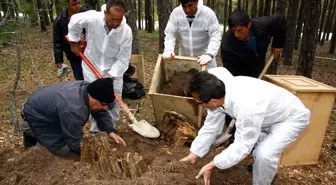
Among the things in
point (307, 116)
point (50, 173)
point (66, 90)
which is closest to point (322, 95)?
point (307, 116)

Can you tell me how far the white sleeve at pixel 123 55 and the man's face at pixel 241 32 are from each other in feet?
4.31

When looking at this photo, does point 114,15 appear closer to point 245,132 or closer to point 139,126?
point 139,126

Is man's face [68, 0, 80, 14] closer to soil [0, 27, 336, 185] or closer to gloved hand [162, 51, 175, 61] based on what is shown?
gloved hand [162, 51, 175, 61]

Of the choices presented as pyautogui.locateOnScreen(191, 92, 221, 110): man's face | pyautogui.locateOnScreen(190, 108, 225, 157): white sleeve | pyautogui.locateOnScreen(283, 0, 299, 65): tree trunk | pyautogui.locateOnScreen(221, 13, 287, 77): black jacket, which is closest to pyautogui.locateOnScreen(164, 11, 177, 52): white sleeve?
pyautogui.locateOnScreen(221, 13, 287, 77): black jacket

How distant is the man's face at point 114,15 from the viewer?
3502 millimetres

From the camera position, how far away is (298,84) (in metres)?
3.51

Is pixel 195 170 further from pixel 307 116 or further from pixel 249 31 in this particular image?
pixel 249 31

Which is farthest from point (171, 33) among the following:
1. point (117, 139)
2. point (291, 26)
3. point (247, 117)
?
point (291, 26)

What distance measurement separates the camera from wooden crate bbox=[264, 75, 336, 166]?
3.35 meters

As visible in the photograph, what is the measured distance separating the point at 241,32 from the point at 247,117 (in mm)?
1511

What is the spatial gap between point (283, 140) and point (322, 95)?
1.08 m

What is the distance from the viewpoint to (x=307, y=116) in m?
2.71

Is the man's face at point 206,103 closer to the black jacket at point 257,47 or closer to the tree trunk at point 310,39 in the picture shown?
the black jacket at point 257,47

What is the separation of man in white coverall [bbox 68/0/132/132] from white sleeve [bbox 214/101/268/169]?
6.54ft
